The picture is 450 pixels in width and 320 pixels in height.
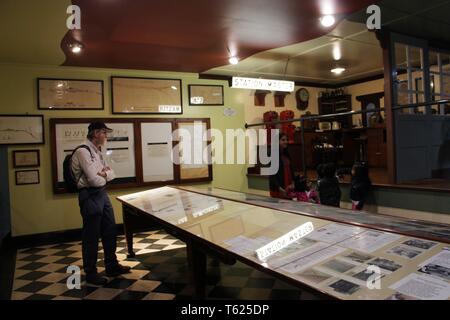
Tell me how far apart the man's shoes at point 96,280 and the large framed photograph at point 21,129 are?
277 centimetres

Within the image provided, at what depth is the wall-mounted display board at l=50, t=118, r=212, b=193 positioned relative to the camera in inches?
213

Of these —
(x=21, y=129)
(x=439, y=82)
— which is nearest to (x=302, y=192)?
(x=439, y=82)

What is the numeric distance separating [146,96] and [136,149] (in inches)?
38.9

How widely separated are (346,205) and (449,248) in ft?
10.8

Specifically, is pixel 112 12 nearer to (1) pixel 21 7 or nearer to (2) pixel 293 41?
(1) pixel 21 7

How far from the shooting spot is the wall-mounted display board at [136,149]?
5.42 meters

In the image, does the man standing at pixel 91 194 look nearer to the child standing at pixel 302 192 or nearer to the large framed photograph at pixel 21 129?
the large framed photograph at pixel 21 129

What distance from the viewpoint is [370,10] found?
4.10 meters

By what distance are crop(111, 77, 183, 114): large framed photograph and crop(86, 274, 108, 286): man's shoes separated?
10.3ft

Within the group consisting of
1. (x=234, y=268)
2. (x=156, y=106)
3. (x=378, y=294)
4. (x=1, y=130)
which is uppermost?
(x=156, y=106)

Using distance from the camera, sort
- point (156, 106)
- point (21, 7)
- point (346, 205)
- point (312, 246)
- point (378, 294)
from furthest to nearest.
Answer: point (156, 106)
point (346, 205)
point (21, 7)
point (312, 246)
point (378, 294)

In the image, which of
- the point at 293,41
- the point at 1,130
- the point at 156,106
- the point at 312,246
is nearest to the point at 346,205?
→ the point at 293,41

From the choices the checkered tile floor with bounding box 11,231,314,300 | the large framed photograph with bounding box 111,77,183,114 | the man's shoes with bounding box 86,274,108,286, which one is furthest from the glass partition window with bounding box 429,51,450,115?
the man's shoes with bounding box 86,274,108,286

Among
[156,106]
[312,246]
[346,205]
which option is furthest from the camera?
[156,106]
